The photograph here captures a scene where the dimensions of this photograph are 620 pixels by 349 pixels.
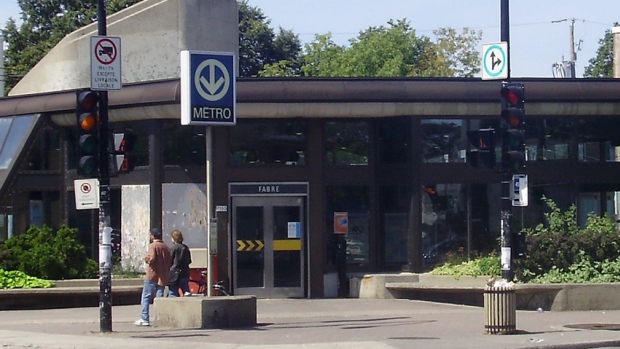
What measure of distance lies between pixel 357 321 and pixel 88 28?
12.4 metres

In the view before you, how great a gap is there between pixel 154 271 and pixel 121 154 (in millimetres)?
2458

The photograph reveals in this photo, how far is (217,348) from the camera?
15.6 meters

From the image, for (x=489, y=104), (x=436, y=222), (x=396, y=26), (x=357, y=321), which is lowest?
(x=357, y=321)

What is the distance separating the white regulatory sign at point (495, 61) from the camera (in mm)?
19234

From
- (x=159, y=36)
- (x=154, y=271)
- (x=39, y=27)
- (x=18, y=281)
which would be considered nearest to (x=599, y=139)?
(x=159, y=36)

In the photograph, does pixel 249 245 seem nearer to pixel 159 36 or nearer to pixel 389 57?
pixel 159 36

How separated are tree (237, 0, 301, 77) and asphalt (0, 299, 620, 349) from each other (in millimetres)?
40544

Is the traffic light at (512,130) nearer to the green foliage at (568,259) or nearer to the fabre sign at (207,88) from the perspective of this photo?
the green foliage at (568,259)

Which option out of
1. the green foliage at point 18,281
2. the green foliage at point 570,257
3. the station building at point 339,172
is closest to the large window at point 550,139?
the station building at point 339,172

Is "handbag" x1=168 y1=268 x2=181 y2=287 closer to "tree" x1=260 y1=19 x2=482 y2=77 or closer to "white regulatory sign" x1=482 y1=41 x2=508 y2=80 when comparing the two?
"white regulatory sign" x1=482 y1=41 x2=508 y2=80

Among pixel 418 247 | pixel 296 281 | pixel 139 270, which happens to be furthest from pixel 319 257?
pixel 139 270

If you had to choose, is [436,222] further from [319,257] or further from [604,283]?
[604,283]

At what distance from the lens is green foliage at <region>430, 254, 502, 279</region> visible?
23.7 m

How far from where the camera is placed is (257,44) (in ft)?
210
